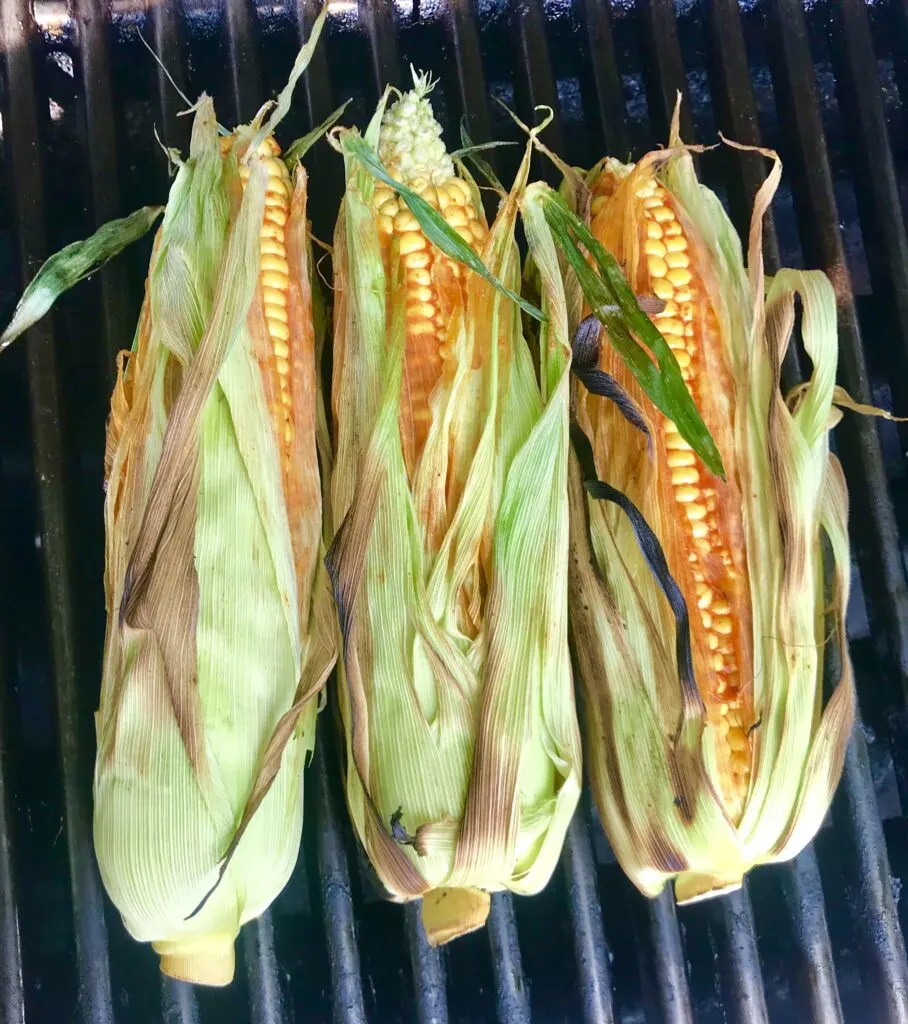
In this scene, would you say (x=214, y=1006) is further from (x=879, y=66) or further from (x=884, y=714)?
(x=879, y=66)

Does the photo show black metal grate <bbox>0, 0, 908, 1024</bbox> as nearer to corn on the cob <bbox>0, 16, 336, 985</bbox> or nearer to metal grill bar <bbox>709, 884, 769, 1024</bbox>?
metal grill bar <bbox>709, 884, 769, 1024</bbox>

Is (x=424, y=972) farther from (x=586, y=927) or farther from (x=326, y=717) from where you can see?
(x=326, y=717)

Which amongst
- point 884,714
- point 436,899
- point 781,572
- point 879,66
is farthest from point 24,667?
point 879,66

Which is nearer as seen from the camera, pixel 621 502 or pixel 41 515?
pixel 621 502

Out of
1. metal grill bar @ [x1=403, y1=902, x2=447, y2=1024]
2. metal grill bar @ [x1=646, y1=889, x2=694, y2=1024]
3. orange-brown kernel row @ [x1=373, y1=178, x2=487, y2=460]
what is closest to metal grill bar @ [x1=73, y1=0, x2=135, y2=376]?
orange-brown kernel row @ [x1=373, y1=178, x2=487, y2=460]

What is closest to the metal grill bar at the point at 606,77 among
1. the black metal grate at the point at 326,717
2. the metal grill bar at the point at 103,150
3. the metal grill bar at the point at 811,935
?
the black metal grate at the point at 326,717

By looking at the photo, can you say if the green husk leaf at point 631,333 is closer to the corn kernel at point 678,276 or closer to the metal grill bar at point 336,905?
the corn kernel at point 678,276
